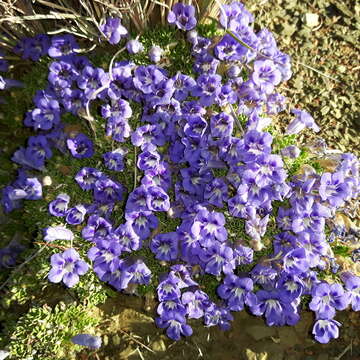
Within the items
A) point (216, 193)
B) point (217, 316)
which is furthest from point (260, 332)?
point (216, 193)

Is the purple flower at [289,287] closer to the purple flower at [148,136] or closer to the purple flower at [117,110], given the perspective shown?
the purple flower at [148,136]

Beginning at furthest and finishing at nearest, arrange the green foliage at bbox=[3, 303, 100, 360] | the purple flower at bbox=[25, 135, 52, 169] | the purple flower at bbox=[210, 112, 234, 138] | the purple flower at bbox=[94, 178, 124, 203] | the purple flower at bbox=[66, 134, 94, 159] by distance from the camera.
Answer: the purple flower at bbox=[25, 135, 52, 169] < the purple flower at bbox=[66, 134, 94, 159] < the purple flower at bbox=[94, 178, 124, 203] < the green foliage at bbox=[3, 303, 100, 360] < the purple flower at bbox=[210, 112, 234, 138]

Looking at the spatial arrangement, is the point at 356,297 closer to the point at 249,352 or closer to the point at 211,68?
the point at 249,352

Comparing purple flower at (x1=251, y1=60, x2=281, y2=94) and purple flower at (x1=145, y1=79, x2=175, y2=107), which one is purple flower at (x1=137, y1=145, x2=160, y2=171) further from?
purple flower at (x1=251, y1=60, x2=281, y2=94)

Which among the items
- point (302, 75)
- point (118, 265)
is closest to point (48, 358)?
point (118, 265)

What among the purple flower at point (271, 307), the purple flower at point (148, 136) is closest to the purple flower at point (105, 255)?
the purple flower at point (148, 136)

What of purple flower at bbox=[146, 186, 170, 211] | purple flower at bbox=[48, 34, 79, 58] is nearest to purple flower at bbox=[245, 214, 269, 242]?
purple flower at bbox=[146, 186, 170, 211]
